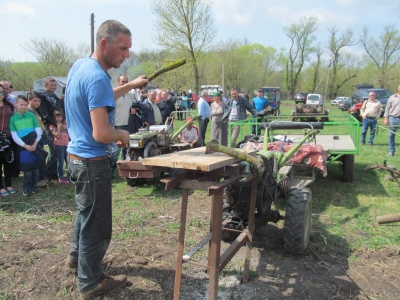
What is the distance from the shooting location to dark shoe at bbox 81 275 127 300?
2.79 metres

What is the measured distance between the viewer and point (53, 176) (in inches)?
272

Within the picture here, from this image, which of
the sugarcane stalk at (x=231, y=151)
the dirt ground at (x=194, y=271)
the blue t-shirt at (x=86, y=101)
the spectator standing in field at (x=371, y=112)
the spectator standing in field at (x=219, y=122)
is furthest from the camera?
the spectator standing in field at (x=371, y=112)

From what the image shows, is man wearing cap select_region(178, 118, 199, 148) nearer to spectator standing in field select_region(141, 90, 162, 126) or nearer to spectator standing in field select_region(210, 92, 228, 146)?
spectator standing in field select_region(141, 90, 162, 126)

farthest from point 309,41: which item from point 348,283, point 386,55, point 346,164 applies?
point 348,283

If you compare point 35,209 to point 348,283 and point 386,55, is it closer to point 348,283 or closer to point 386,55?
point 348,283

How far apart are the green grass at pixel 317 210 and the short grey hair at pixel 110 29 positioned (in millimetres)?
2463

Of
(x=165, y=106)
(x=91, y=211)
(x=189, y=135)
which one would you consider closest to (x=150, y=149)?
(x=189, y=135)

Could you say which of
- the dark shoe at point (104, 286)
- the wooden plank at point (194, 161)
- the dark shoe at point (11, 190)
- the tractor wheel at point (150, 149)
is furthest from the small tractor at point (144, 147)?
the wooden plank at point (194, 161)

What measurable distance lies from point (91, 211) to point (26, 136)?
12.6 feet

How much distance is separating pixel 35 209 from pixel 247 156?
3846mm

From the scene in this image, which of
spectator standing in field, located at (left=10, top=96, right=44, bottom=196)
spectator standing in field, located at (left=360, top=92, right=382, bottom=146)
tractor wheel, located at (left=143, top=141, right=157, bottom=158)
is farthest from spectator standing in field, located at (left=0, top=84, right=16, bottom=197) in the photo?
A: spectator standing in field, located at (left=360, top=92, right=382, bottom=146)

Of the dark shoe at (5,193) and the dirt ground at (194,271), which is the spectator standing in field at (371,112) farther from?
the dark shoe at (5,193)

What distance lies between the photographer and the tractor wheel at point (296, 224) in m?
3.48

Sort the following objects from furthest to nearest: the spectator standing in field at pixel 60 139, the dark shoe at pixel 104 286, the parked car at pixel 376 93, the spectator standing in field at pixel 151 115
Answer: the parked car at pixel 376 93 → the spectator standing in field at pixel 151 115 → the spectator standing in field at pixel 60 139 → the dark shoe at pixel 104 286
